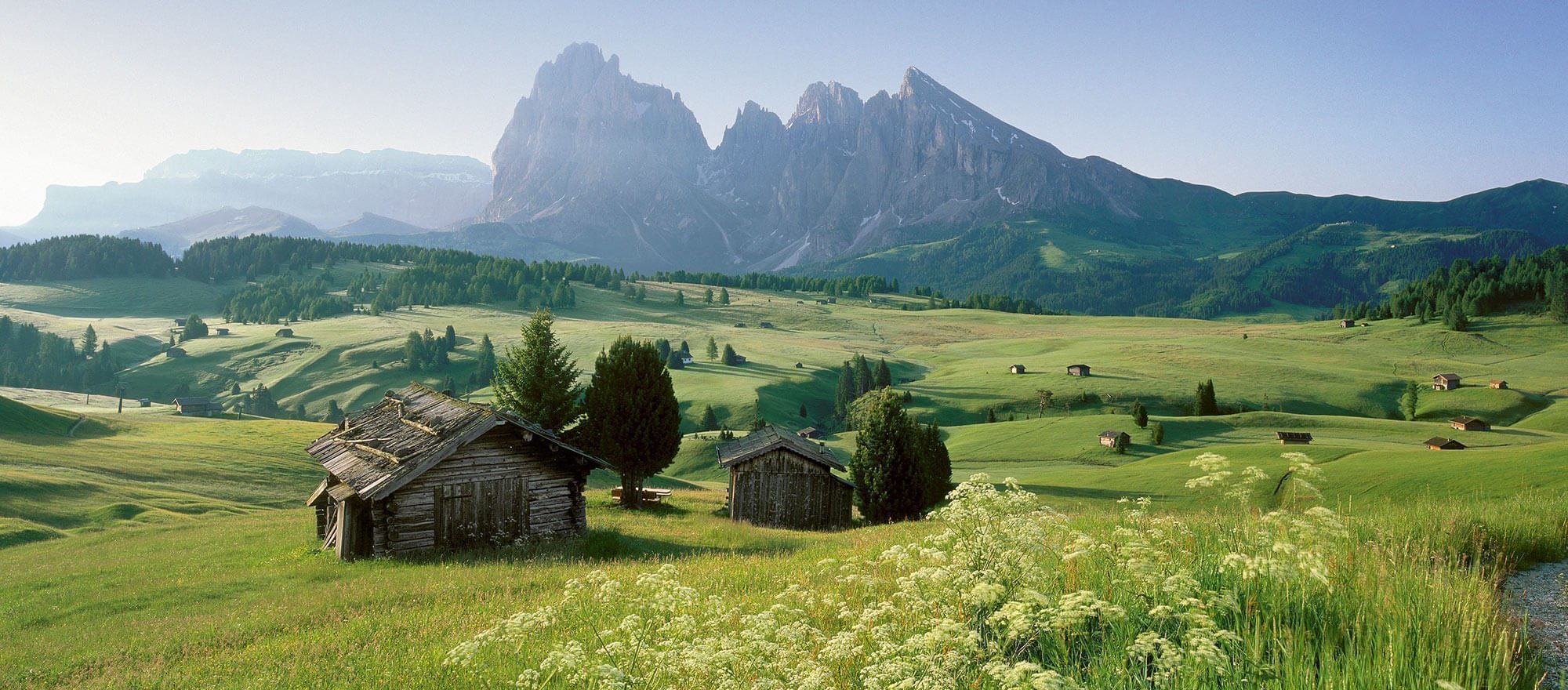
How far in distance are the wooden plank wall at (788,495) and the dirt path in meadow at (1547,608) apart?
35.1 meters

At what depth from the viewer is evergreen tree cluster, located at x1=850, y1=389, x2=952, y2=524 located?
43031 mm

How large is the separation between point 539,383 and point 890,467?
64.3 ft

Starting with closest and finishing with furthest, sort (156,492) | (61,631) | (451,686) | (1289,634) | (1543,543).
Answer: (1289,634) < (451,686) < (1543,543) < (61,631) < (156,492)

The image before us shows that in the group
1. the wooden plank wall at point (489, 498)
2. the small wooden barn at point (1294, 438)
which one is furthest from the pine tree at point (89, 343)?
the small wooden barn at point (1294, 438)

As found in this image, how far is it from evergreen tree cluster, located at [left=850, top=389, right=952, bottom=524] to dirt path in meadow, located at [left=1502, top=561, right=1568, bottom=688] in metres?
33.8

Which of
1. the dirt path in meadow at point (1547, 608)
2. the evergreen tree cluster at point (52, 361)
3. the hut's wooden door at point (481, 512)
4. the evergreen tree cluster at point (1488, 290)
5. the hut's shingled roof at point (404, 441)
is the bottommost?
the evergreen tree cluster at point (52, 361)

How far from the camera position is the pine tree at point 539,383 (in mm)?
41188

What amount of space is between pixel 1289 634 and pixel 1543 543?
6681 millimetres

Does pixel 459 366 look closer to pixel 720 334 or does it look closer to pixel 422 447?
pixel 720 334

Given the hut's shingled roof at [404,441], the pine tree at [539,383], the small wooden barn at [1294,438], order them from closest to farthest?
the hut's shingled roof at [404,441], the pine tree at [539,383], the small wooden barn at [1294,438]

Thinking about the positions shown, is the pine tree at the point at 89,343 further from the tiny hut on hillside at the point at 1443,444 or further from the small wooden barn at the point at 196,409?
the tiny hut on hillside at the point at 1443,444

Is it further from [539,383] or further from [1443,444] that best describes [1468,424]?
[539,383]

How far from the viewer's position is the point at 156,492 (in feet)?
146

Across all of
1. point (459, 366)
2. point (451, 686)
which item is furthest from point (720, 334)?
point (451, 686)
